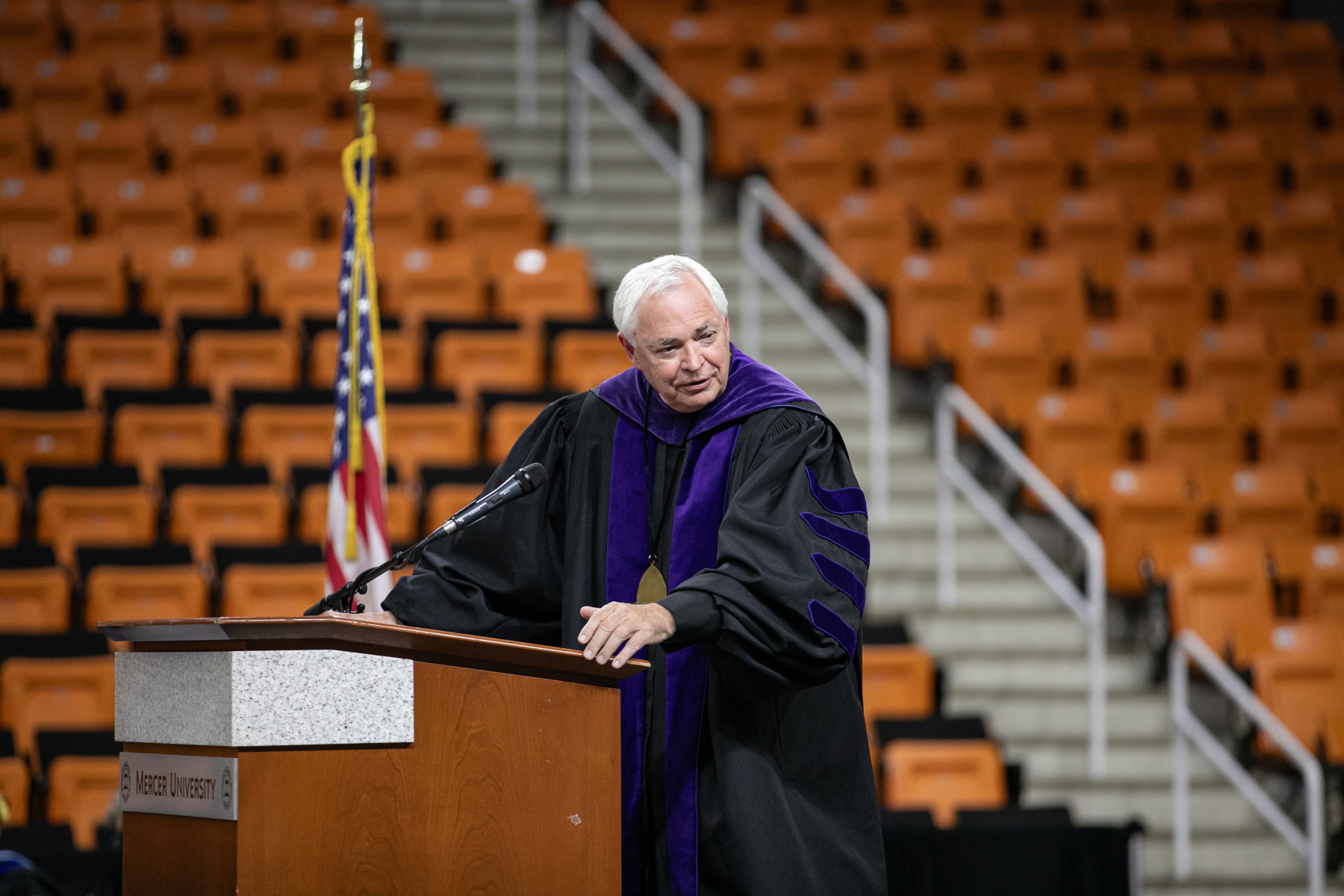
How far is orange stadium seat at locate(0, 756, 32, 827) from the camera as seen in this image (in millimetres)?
5695

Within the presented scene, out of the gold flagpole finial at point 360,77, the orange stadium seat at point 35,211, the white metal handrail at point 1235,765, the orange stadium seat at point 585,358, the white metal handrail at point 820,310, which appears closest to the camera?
the gold flagpole finial at point 360,77

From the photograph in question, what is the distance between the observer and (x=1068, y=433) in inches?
337

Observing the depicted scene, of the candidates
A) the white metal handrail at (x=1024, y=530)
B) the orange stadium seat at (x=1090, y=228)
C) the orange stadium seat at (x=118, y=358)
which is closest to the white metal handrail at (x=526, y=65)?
the orange stadium seat at (x=1090, y=228)

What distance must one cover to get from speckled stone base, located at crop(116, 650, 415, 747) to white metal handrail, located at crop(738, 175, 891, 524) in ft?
20.1

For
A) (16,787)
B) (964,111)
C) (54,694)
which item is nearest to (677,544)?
(16,787)

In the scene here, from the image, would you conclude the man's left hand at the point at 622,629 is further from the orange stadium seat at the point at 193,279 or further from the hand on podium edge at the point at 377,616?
the orange stadium seat at the point at 193,279

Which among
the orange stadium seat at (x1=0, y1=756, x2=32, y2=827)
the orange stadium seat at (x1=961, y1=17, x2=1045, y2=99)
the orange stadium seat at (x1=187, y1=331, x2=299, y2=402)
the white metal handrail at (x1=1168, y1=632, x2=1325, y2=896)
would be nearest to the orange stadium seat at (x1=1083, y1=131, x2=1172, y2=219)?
the orange stadium seat at (x1=961, y1=17, x2=1045, y2=99)

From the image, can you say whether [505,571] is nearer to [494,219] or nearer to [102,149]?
[494,219]

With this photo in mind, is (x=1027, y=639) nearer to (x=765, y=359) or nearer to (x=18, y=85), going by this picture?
(x=765, y=359)

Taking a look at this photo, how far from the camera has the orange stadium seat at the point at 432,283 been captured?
897cm

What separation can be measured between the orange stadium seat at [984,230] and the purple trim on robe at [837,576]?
24.8ft

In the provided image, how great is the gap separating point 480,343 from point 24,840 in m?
4.05

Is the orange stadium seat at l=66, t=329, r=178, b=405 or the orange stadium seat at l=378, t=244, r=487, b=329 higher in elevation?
the orange stadium seat at l=378, t=244, r=487, b=329

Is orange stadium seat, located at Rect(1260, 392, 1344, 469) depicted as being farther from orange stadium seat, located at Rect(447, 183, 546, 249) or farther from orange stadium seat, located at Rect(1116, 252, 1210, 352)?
orange stadium seat, located at Rect(447, 183, 546, 249)
